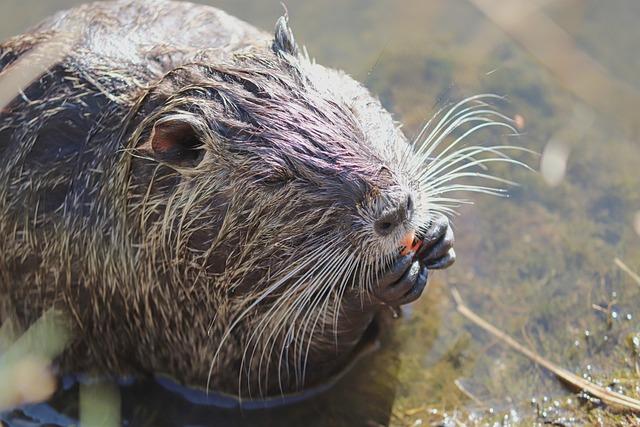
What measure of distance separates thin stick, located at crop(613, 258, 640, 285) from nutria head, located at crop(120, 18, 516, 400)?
1.57 meters

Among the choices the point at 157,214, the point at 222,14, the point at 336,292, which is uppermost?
the point at 222,14

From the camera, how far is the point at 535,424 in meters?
4.67

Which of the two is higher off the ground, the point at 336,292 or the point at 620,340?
the point at 336,292

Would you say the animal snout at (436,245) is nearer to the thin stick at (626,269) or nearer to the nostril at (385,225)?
the nostril at (385,225)

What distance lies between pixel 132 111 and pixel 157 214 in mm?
473

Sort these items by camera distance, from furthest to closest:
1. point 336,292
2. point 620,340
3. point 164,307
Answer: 1. point 620,340
2. point 164,307
3. point 336,292

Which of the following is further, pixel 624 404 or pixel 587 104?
pixel 587 104

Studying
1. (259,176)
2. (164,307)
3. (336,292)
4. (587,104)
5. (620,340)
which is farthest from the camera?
(587,104)

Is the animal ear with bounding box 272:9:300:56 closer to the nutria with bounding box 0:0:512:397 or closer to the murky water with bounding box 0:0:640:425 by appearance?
the nutria with bounding box 0:0:512:397

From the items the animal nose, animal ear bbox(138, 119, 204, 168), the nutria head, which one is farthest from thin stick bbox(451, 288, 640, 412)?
animal ear bbox(138, 119, 204, 168)

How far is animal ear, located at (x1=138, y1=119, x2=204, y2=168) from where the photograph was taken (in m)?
3.68

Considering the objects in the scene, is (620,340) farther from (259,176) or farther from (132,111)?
(132,111)

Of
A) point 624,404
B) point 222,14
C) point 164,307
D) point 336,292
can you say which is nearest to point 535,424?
point 624,404

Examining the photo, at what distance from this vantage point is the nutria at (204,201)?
3.65 meters
